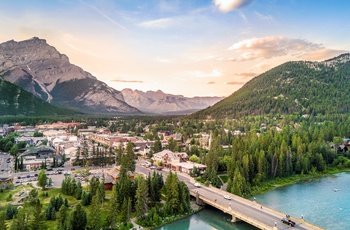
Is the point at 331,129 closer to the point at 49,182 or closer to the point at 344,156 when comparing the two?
the point at 344,156

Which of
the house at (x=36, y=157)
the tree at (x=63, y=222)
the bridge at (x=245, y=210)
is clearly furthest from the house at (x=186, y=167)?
the tree at (x=63, y=222)

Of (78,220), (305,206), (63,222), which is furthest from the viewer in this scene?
(305,206)

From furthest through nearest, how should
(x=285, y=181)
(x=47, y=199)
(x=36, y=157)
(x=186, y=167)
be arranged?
(x=36, y=157), (x=186, y=167), (x=285, y=181), (x=47, y=199)

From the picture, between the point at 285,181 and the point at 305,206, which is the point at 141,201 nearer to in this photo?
the point at 305,206

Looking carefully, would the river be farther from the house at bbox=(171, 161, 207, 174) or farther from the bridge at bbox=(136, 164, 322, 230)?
the house at bbox=(171, 161, 207, 174)

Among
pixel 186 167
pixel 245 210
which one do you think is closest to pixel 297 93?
pixel 186 167

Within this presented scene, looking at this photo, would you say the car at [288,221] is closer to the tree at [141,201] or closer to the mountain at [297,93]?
the tree at [141,201]
